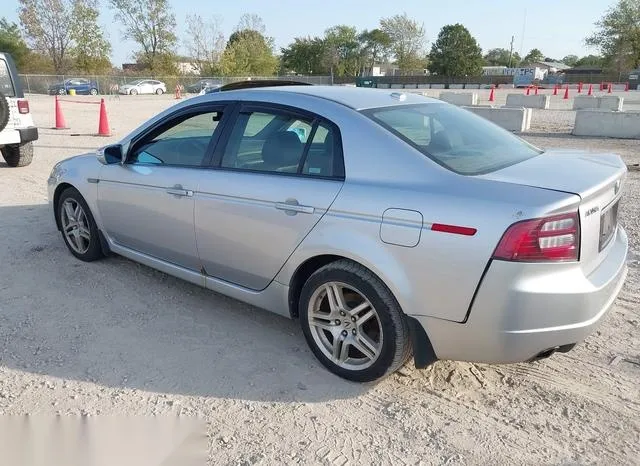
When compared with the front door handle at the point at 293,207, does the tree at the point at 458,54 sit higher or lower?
higher

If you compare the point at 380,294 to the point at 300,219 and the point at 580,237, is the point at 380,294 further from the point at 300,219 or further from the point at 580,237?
the point at 580,237

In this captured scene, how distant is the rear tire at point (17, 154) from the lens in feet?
30.4

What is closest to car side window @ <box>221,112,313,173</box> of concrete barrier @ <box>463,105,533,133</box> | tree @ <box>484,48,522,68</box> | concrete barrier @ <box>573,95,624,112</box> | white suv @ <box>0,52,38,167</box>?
white suv @ <box>0,52,38,167</box>

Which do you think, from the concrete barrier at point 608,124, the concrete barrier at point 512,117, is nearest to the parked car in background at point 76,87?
the concrete barrier at point 512,117

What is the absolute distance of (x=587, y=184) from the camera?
2566mm

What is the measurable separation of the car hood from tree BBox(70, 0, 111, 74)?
6453 cm

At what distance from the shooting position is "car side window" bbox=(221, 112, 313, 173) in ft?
10.6

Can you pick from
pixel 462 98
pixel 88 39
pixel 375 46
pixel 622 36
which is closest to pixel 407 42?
pixel 375 46

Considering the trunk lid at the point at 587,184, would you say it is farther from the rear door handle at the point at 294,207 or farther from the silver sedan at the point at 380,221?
the rear door handle at the point at 294,207

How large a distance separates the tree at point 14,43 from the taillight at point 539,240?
230 ft

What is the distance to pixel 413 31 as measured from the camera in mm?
95875

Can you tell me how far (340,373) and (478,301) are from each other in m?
1.00

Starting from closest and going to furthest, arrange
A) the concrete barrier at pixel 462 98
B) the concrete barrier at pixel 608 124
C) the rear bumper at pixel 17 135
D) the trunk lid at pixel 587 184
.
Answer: the trunk lid at pixel 587 184, the rear bumper at pixel 17 135, the concrete barrier at pixel 608 124, the concrete barrier at pixel 462 98

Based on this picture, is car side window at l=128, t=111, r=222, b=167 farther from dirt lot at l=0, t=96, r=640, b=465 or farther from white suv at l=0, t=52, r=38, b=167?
white suv at l=0, t=52, r=38, b=167
